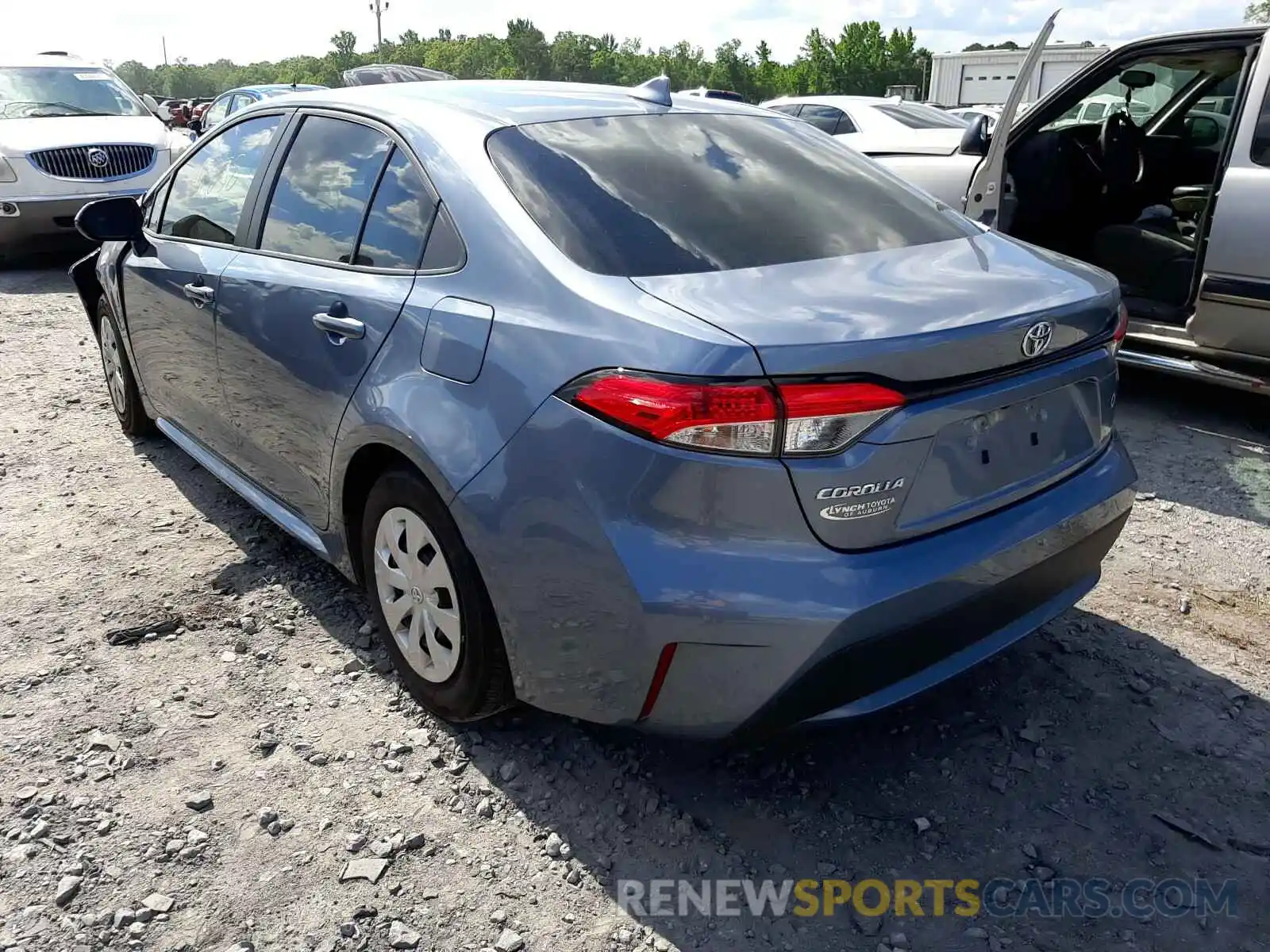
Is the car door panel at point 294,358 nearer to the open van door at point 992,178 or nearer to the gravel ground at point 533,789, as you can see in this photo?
the gravel ground at point 533,789

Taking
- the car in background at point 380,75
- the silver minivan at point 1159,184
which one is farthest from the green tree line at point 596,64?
the silver minivan at point 1159,184

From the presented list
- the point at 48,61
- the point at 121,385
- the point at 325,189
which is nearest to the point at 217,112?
the point at 48,61

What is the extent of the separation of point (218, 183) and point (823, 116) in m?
7.50

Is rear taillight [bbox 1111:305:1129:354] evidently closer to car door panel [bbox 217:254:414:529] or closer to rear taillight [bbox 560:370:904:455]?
rear taillight [bbox 560:370:904:455]

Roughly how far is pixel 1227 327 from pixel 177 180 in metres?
4.51

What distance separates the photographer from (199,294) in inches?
138

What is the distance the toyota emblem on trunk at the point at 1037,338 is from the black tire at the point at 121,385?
380cm

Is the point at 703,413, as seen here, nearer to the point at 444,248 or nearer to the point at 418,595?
the point at 444,248

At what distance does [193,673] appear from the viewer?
3.06 meters

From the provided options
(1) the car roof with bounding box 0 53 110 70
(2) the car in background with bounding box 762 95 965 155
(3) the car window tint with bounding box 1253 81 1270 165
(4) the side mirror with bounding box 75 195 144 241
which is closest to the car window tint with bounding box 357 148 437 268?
(4) the side mirror with bounding box 75 195 144 241

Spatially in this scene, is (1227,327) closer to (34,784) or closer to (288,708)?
(288,708)

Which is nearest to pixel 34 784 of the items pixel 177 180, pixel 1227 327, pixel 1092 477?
pixel 177 180

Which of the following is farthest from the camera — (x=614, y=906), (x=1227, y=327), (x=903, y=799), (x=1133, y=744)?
(x=1227, y=327)

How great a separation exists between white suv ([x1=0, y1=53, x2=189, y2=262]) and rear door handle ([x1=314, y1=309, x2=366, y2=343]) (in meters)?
6.99
